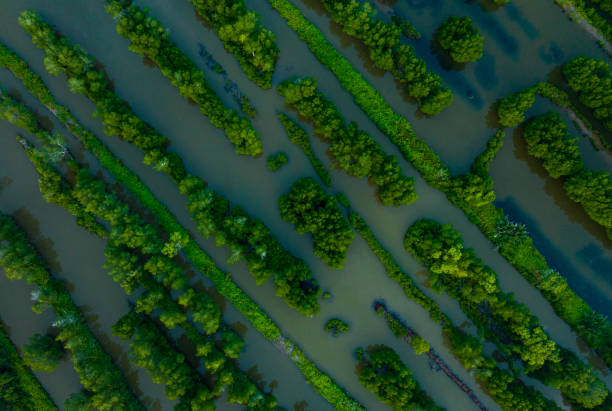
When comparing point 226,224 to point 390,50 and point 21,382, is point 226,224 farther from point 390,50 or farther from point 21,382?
point 21,382

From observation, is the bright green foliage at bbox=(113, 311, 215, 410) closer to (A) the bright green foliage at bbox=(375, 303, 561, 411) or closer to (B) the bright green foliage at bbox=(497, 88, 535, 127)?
(A) the bright green foliage at bbox=(375, 303, 561, 411)

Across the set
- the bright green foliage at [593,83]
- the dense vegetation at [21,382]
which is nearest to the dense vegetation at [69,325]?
the dense vegetation at [21,382]

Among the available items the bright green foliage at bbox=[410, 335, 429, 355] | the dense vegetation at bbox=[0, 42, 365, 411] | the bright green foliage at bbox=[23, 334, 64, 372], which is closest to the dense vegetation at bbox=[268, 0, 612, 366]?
the bright green foliage at bbox=[410, 335, 429, 355]

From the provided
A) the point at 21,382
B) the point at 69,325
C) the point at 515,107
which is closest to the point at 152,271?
the point at 69,325

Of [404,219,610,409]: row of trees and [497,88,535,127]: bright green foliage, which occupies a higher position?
[497,88,535,127]: bright green foliage

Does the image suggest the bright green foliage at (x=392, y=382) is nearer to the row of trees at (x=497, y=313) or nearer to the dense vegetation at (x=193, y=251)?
the dense vegetation at (x=193, y=251)
